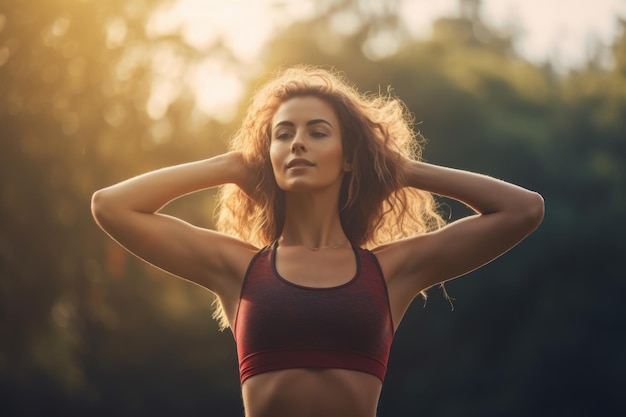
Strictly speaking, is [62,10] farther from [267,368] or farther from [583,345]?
[267,368]

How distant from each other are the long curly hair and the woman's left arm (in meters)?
0.13

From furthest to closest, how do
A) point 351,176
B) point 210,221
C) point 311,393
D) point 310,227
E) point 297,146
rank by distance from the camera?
A: point 210,221
point 351,176
point 310,227
point 297,146
point 311,393

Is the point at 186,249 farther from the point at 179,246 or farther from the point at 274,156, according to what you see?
the point at 274,156

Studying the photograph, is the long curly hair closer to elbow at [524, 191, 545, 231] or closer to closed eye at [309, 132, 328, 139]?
closed eye at [309, 132, 328, 139]

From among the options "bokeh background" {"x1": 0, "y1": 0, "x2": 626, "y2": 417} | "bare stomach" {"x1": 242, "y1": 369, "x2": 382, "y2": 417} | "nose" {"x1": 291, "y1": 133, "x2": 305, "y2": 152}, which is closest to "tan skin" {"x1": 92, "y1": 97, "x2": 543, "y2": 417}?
"nose" {"x1": 291, "y1": 133, "x2": 305, "y2": 152}

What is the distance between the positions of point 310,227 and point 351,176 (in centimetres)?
29

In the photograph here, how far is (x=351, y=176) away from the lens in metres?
4.61

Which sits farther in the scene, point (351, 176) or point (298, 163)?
point (351, 176)

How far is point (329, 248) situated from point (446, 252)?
433 millimetres

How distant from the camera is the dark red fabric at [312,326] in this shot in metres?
4.03

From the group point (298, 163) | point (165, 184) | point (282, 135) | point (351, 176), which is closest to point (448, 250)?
point (351, 176)

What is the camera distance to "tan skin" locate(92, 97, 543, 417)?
4.34m

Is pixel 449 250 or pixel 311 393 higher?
pixel 449 250

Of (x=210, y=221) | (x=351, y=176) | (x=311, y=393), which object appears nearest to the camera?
(x=311, y=393)
